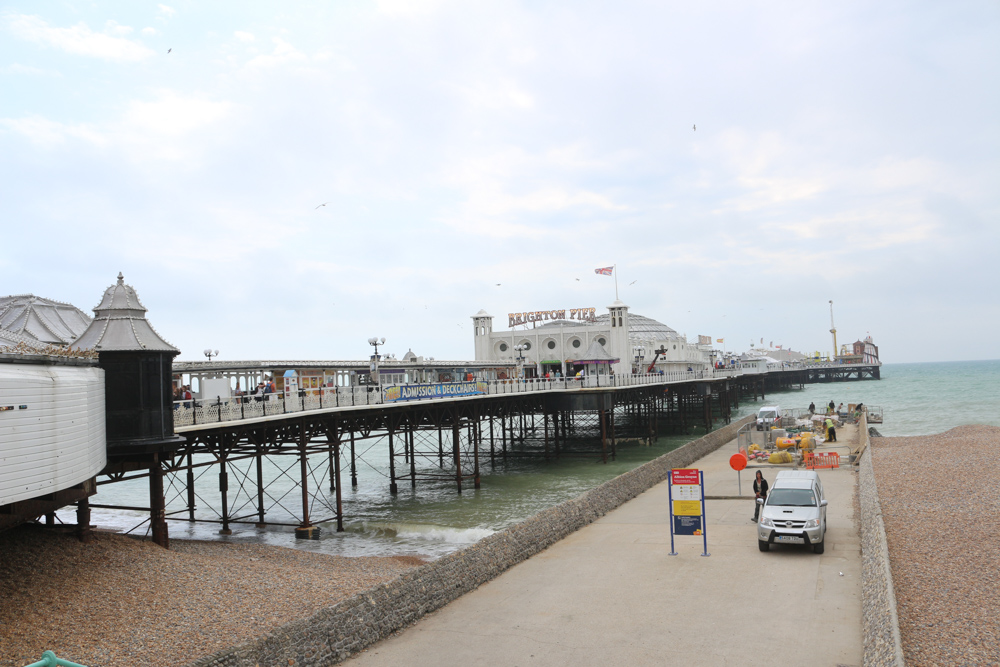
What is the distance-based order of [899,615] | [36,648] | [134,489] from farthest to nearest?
[134,489] → [899,615] → [36,648]

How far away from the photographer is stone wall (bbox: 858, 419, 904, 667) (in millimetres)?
9547

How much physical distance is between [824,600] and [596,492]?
10.1m

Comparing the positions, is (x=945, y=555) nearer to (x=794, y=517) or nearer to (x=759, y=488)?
(x=794, y=517)

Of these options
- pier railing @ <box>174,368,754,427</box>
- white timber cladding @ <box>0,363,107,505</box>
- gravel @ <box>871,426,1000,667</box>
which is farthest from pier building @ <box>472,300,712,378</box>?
white timber cladding @ <box>0,363,107,505</box>

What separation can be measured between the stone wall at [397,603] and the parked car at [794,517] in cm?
564

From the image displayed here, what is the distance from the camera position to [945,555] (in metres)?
14.6

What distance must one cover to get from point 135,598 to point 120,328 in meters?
7.16

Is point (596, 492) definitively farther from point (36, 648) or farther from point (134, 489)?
point (134, 489)

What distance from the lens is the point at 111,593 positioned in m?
12.6

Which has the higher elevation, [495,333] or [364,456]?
[495,333]

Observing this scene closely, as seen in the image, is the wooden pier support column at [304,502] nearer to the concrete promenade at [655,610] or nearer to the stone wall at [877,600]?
the concrete promenade at [655,610]

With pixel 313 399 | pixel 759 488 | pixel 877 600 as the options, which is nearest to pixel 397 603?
pixel 877 600

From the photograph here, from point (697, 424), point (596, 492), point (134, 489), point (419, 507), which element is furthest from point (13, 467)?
point (697, 424)

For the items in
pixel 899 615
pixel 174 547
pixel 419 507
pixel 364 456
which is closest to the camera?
pixel 899 615
